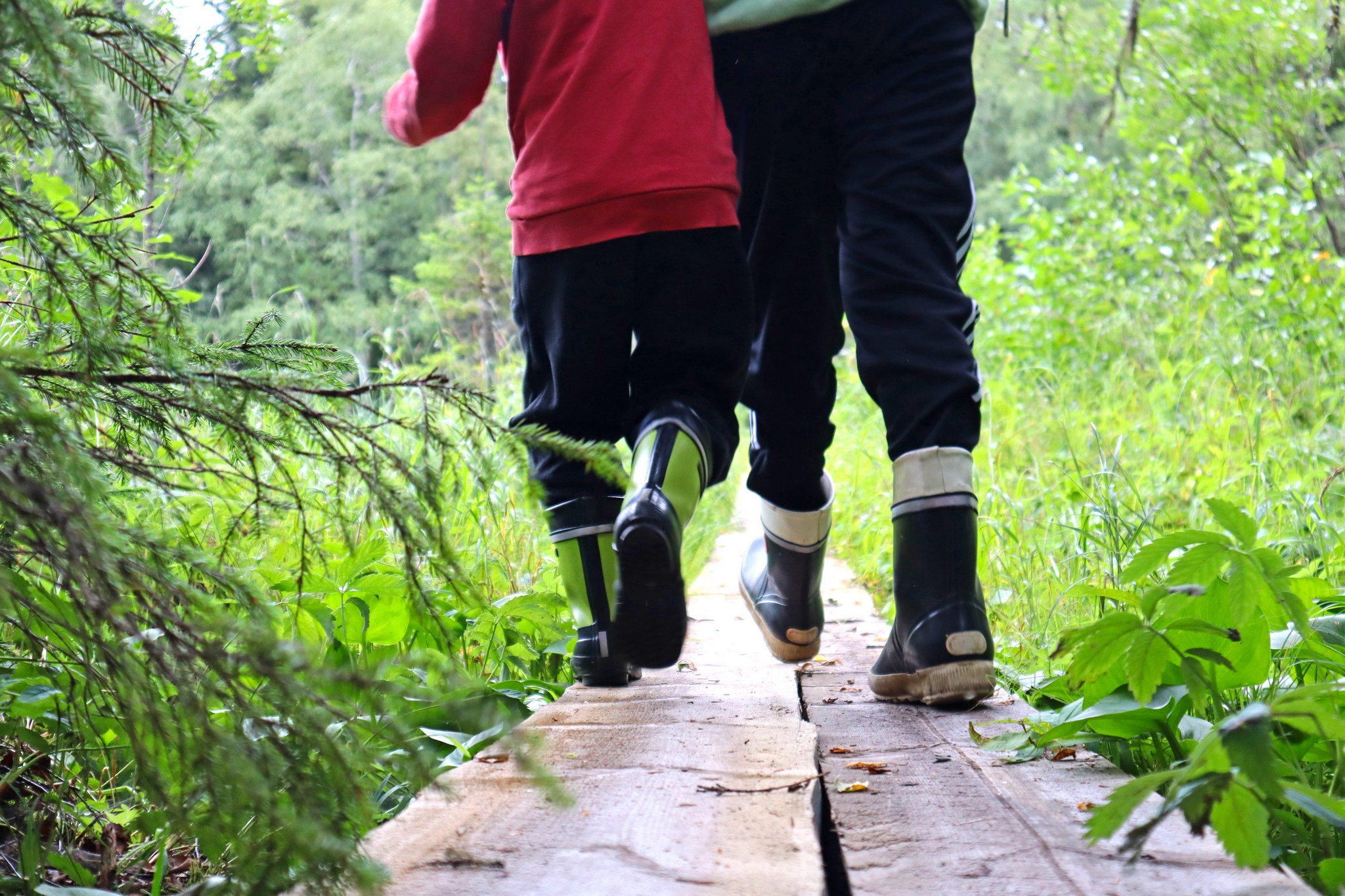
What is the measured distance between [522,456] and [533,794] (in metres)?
0.38

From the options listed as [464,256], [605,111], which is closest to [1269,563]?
[605,111]

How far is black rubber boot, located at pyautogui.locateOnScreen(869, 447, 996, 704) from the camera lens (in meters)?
1.34

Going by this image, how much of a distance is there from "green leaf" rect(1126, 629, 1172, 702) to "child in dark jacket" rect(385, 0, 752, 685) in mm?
662

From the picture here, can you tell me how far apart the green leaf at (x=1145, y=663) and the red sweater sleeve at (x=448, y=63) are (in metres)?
1.25

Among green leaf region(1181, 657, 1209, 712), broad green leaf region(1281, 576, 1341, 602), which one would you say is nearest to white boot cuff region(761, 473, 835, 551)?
broad green leaf region(1281, 576, 1341, 602)

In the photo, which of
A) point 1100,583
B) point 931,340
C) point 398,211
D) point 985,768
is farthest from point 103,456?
point 398,211

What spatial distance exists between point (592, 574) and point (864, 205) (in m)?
0.72

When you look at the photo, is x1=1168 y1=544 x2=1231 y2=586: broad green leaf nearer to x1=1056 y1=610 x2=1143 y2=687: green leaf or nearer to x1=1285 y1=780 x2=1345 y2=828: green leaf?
x1=1056 y1=610 x2=1143 y2=687: green leaf

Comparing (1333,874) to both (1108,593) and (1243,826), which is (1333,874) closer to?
(1243,826)

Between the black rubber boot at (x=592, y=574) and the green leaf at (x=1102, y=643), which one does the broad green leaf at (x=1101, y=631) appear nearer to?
the green leaf at (x=1102, y=643)

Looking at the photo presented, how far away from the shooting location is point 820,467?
1.89m

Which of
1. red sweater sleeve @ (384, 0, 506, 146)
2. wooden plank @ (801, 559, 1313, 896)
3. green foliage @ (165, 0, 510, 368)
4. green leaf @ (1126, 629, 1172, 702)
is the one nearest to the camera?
wooden plank @ (801, 559, 1313, 896)

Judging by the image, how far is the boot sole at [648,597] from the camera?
1.32m

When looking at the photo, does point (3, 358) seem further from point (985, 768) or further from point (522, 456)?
point (985, 768)
